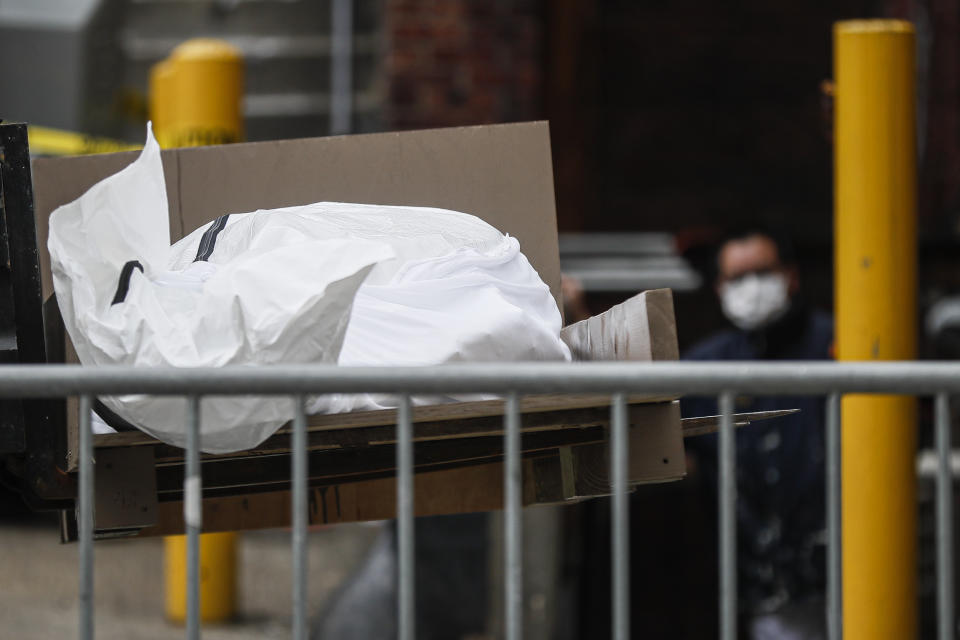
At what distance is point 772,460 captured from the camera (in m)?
4.27

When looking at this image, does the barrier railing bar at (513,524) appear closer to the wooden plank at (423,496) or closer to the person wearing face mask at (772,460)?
the wooden plank at (423,496)

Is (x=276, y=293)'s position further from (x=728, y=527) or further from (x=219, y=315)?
(x=728, y=527)

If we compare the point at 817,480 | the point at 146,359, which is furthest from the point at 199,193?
the point at 817,480

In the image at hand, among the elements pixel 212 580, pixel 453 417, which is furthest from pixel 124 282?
pixel 212 580

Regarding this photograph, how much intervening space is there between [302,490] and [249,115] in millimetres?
7301

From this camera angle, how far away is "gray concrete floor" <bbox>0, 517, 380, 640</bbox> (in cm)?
512

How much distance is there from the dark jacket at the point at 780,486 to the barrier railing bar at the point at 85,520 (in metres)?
2.80

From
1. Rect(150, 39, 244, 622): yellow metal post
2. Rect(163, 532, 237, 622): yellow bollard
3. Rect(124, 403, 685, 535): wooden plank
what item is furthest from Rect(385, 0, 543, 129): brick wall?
Rect(124, 403, 685, 535): wooden plank

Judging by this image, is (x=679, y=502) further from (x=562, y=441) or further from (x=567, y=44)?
(x=562, y=441)

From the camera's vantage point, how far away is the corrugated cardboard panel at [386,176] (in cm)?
258

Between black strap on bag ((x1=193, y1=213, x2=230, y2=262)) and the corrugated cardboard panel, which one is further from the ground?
the corrugated cardboard panel

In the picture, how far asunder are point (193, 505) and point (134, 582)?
4363mm

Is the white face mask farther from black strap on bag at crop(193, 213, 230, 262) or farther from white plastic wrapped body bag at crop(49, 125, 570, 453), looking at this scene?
black strap on bag at crop(193, 213, 230, 262)

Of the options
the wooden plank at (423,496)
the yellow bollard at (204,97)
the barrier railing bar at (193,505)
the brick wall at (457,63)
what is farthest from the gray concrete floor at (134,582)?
the barrier railing bar at (193,505)
